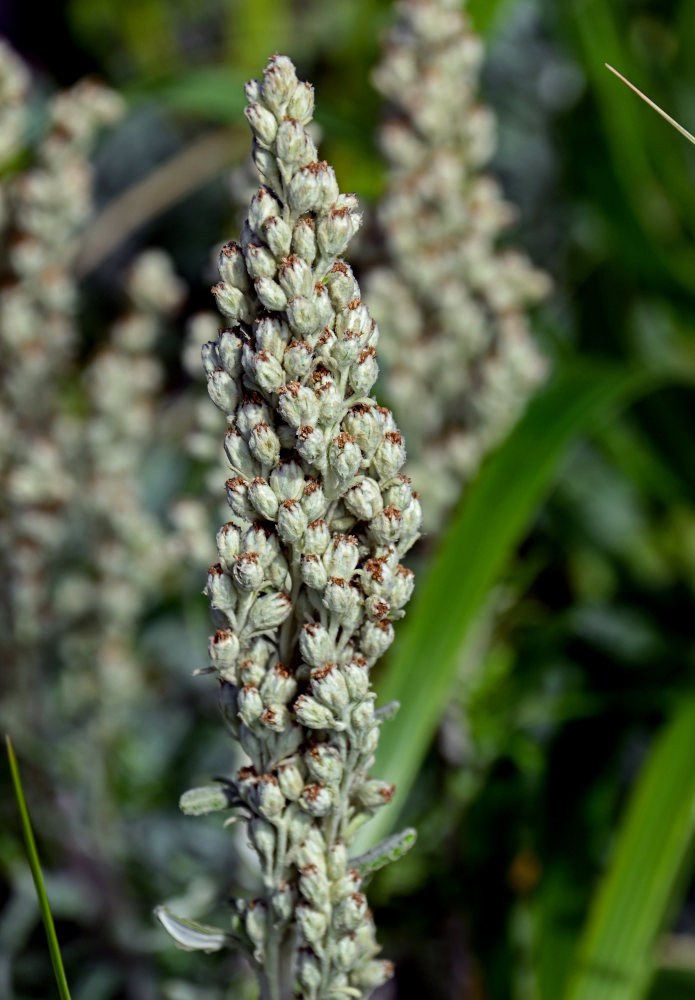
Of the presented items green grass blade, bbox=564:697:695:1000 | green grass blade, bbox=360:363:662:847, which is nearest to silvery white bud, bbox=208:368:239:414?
green grass blade, bbox=360:363:662:847

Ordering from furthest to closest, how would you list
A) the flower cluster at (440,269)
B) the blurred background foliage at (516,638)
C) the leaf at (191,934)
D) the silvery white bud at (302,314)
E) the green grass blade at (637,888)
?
1. the blurred background foliage at (516,638)
2. the flower cluster at (440,269)
3. the green grass blade at (637,888)
4. the leaf at (191,934)
5. the silvery white bud at (302,314)

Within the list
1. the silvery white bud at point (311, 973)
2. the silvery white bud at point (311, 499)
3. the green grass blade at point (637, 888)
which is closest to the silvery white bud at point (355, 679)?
the silvery white bud at point (311, 499)

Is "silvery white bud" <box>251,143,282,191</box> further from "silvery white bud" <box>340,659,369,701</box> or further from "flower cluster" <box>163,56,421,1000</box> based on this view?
"silvery white bud" <box>340,659,369,701</box>

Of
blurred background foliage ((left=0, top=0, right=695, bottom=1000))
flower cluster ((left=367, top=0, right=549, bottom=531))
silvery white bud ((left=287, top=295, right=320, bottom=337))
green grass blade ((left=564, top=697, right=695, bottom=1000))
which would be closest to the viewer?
silvery white bud ((left=287, top=295, right=320, bottom=337))

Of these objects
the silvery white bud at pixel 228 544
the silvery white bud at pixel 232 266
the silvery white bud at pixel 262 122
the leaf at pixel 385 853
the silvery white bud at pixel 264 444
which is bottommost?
the leaf at pixel 385 853

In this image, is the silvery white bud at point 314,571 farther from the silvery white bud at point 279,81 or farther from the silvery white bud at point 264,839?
the silvery white bud at point 279,81

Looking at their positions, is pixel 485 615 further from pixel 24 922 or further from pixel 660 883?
pixel 24 922

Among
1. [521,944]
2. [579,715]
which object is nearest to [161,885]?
[521,944]

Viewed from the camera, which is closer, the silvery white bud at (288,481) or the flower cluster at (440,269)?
the silvery white bud at (288,481)
